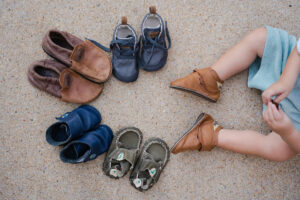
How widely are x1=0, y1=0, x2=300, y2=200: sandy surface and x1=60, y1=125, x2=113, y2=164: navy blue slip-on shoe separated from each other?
73 millimetres

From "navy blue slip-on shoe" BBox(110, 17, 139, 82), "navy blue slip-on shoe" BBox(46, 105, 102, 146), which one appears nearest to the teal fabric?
"navy blue slip-on shoe" BBox(110, 17, 139, 82)

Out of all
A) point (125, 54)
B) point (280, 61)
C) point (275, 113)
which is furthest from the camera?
point (125, 54)

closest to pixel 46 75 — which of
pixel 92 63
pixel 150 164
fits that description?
pixel 92 63

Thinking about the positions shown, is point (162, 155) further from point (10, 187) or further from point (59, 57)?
point (10, 187)

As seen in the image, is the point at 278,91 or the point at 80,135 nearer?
the point at 278,91

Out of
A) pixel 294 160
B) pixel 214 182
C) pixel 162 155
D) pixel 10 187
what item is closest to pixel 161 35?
pixel 162 155

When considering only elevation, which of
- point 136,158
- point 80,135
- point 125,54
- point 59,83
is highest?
point 125,54

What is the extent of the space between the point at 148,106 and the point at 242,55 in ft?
1.49

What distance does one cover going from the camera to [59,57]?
987 millimetres

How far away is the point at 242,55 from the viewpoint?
0.94 metres

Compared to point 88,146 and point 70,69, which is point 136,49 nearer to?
point 70,69

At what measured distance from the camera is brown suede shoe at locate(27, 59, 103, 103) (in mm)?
1000

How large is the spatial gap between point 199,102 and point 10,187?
0.96 metres

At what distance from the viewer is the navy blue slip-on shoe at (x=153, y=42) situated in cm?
97
